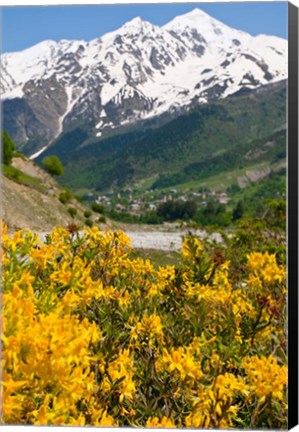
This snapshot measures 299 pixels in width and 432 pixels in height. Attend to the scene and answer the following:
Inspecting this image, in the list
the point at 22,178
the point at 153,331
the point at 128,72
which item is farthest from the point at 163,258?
the point at 22,178

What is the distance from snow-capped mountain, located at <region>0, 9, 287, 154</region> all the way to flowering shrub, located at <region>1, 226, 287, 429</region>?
909 mm

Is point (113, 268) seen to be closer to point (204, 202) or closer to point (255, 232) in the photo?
point (255, 232)

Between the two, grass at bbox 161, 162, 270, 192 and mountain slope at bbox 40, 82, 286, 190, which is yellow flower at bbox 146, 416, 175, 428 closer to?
mountain slope at bbox 40, 82, 286, 190

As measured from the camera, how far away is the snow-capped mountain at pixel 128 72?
113 inches

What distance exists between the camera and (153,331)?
1893 millimetres

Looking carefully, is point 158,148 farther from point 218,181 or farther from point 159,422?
point 159,422

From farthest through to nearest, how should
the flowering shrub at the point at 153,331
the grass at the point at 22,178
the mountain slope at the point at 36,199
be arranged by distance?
the grass at the point at 22,178, the mountain slope at the point at 36,199, the flowering shrub at the point at 153,331

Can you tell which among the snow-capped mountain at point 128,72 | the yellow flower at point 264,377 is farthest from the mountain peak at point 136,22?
the yellow flower at point 264,377

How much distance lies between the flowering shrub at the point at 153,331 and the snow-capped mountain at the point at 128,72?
91 centimetres

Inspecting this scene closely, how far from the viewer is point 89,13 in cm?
266

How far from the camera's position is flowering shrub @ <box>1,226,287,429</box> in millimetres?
1662

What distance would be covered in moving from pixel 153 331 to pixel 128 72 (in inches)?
76.4

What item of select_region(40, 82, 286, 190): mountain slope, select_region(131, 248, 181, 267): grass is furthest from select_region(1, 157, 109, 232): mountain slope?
select_region(131, 248, 181, 267): grass

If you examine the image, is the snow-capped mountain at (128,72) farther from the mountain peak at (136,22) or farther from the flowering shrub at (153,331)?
Answer: the flowering shrub at (153,331)
